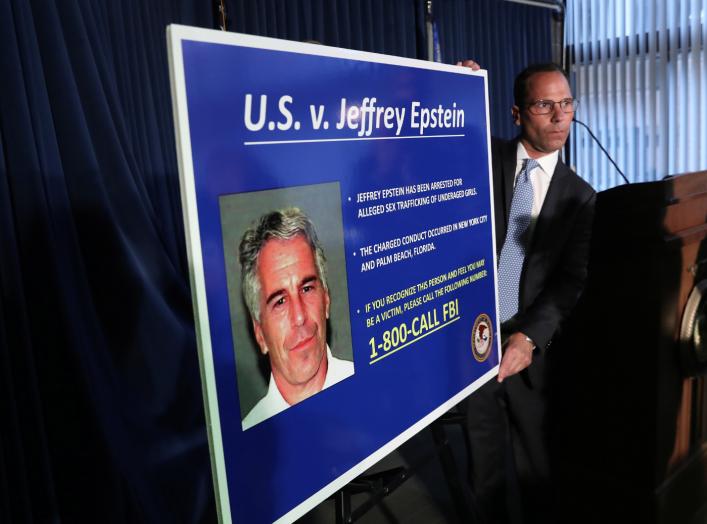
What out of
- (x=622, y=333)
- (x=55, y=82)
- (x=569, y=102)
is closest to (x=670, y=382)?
(x=622, y=333)

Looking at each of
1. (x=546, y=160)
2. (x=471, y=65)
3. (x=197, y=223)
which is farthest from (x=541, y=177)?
(x=197, y=223)

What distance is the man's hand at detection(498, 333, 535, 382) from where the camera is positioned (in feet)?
4.53

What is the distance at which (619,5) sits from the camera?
4.08 metres

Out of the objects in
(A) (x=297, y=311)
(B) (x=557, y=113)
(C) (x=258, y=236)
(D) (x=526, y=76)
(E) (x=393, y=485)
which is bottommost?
(E) (x=393, y=485)

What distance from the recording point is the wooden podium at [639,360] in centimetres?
160

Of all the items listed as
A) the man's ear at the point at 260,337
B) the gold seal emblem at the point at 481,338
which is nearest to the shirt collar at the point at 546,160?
the gold seal emblem at the point at 481,338

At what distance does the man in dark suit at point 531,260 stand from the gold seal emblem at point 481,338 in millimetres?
190

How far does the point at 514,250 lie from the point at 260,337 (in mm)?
1053

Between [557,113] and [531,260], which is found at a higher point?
[557,113]

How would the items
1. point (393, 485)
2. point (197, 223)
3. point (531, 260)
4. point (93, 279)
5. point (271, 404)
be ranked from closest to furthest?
1. point (197, 223)
2. point (271, 404)
3. point (393, 485)
4. point (531, 260)
5. point (93, 279)

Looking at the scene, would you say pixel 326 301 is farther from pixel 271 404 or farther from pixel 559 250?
pixel 559 250

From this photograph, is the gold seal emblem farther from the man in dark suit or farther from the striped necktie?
the striped necktie

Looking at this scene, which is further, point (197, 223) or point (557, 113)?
point (557, 113)

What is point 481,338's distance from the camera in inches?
49.8
